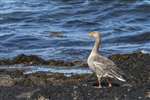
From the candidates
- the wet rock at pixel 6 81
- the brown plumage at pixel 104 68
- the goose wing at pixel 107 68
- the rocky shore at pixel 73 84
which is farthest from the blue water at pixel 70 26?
the goose wing at pixel 107 68

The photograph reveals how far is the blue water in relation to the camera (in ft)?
69.3

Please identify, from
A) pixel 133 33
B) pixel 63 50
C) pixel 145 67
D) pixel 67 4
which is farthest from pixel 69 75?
pixel 67 4

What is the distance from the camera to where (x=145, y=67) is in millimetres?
15469

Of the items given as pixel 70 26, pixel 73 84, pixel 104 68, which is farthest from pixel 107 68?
pixel 70 26

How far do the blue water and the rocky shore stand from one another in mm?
3234

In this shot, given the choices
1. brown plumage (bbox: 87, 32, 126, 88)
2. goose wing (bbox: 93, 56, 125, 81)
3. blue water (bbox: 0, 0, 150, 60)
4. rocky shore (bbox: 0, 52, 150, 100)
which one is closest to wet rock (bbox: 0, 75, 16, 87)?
rocky shore (bbox: 0, 52, 150, 100)

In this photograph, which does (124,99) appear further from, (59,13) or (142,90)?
(59,13)

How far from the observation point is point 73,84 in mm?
14398

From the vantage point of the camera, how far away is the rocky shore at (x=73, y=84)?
12703 millimetres

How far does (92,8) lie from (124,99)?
16.4m

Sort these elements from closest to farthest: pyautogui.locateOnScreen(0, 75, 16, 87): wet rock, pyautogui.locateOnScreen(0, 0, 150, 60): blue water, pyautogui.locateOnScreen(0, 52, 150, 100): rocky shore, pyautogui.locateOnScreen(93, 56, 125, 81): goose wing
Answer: pyautogui.locateOnScreen(0, 52, 150, 100): rocky shore
pyautogui.locateOnScreen(93, 56, 125, 81): goose wing
pyautogui.locateOnScreen(0, 75, 16, 87): wet rock
pyautogui.locateOnScreen(0, 0, 150, 60): blue water

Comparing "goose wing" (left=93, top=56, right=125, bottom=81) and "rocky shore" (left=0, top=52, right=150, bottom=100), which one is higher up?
"goose wing" (left=93, top=56, right=125, bottom=81)

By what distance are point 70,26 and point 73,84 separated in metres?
10.8

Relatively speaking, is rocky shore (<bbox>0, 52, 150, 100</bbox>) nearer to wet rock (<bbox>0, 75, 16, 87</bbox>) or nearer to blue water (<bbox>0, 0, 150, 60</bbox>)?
wet rock (<bbox>0, 75, 16, 87</bbox>)
